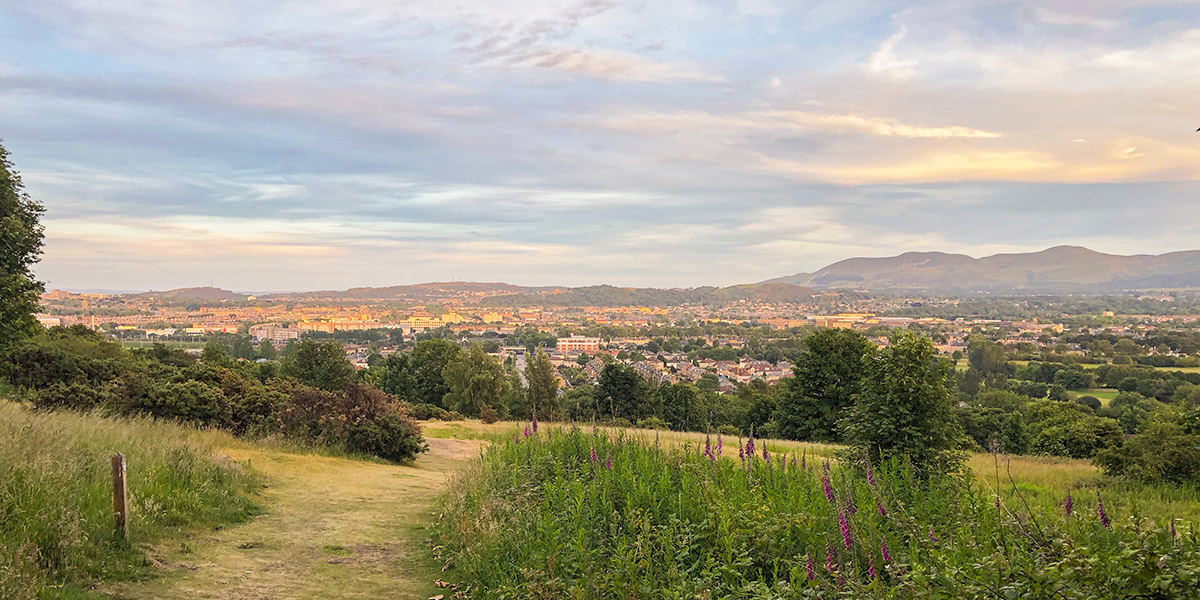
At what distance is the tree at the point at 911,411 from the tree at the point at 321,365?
3245 cm

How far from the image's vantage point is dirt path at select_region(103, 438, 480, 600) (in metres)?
6.72

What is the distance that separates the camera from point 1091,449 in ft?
88.4

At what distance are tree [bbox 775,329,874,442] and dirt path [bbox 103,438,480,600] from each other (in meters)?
25.1

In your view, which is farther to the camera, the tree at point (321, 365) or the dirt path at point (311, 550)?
the tree at point (321, 365)

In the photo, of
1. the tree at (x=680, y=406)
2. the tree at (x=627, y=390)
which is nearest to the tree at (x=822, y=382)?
the tree at (x=680, y=406)

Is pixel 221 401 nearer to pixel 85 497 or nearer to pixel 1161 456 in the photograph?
pixel 85 497

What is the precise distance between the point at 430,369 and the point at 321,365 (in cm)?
1914

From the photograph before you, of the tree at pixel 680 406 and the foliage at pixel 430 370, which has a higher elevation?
the foliage at pixel 430 370

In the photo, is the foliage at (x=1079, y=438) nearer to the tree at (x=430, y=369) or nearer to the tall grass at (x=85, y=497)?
the tall grass at (x=85, y=497)

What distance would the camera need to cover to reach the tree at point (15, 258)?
18734 mm

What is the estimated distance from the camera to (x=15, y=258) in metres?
19.5

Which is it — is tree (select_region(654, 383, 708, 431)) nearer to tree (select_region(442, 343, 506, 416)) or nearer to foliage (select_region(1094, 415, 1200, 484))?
tree (select_region(442, 343, 506, 416))

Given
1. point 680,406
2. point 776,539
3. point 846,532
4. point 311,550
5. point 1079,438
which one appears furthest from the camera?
point 680,406

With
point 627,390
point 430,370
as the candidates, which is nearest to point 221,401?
point 627,390
